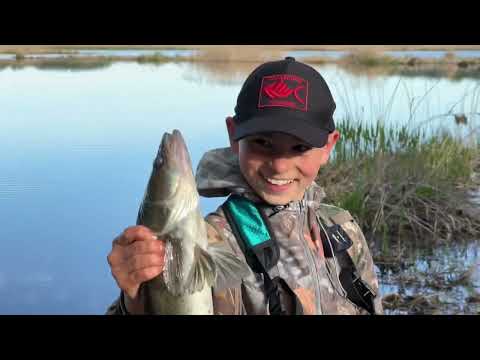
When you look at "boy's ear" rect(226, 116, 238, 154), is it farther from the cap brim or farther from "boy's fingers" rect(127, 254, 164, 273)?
"boy's fingers" rect(127, 254, 164, 273)

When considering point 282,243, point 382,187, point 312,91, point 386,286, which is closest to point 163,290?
point 282,243

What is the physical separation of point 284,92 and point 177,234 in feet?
3.03

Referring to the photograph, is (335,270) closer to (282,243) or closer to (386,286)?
(282,243)

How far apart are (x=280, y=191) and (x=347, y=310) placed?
71 cm

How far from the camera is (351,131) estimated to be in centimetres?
848

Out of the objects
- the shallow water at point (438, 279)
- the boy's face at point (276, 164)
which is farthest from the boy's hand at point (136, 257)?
the shallow water at point (438, 279)

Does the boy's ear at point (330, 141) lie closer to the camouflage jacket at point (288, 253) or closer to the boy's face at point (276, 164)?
the boy's face at point (276, 164)

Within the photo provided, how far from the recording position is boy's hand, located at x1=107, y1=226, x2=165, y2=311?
231cm

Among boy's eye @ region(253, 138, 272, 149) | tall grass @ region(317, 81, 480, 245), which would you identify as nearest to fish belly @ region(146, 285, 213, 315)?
boy's eye @ region(253, 138, 272, 149)

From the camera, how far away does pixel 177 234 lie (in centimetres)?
240

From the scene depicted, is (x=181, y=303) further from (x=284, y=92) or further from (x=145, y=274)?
(x=284, y=92)

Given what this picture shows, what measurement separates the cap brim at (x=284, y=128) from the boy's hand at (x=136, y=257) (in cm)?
73

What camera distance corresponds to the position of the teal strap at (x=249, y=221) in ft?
9.25

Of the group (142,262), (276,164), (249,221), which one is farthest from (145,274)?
(276,164)
